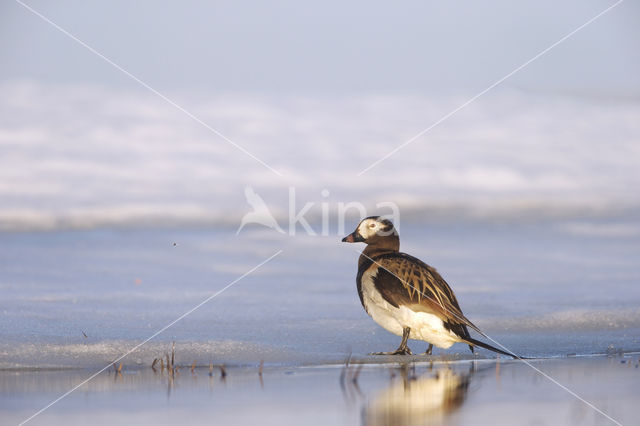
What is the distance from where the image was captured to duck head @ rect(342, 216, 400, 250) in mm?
8547

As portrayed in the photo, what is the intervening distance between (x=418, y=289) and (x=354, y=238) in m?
1.42

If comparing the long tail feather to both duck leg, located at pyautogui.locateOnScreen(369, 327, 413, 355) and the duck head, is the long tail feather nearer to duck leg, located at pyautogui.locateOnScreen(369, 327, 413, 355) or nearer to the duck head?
duck leg, located at pyautogui.locateOnScreen(369, 327, 413, 355)

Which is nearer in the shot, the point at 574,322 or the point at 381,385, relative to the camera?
the point at 381,385

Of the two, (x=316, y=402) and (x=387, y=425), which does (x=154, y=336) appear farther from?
(x=387, y=425)

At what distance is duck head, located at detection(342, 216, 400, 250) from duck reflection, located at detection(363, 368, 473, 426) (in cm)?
262

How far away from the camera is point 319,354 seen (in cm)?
676

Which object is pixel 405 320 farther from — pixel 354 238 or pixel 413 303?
pixel 354 238

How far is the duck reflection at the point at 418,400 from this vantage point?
14.7ft

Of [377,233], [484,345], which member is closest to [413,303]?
[484,345]

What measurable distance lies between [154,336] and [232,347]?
2.12 feet

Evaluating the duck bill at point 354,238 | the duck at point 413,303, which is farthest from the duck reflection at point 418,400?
the duck bill at point 354,238

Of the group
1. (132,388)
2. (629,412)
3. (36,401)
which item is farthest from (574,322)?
(36,401)

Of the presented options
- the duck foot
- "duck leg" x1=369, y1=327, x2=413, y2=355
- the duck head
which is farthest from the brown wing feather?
the duck head

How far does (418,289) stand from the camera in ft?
24.5
